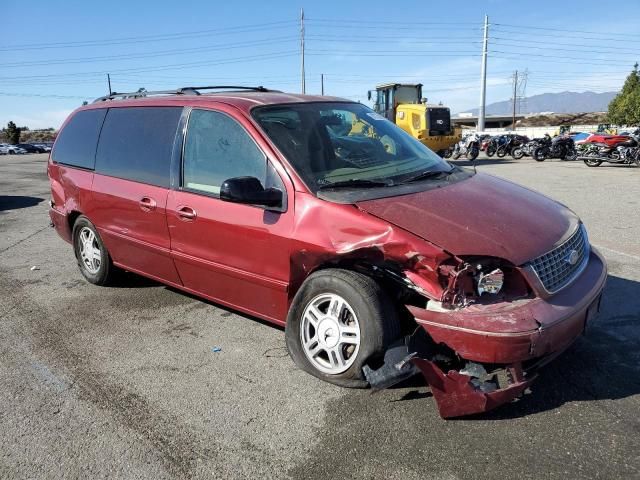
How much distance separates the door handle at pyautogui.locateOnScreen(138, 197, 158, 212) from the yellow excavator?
16955 millimetres

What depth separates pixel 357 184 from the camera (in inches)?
136

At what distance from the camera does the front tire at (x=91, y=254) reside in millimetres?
5117

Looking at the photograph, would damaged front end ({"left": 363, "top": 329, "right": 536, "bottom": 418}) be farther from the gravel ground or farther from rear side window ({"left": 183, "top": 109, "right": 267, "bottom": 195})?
rear side window ({"left": 183, "top": 109, "right": 267, "bottom": 195})

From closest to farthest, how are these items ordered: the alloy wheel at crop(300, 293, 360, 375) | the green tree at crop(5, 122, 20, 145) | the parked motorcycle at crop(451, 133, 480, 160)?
the alloy wheel at crop(300, 293, 360, 375), the parked motorcycle at crop(451, 133, 480, 160), the green tree at crop(5, 122, 20, 145)

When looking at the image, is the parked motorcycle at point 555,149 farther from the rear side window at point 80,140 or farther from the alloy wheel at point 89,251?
the alloy wheel at point 89,251

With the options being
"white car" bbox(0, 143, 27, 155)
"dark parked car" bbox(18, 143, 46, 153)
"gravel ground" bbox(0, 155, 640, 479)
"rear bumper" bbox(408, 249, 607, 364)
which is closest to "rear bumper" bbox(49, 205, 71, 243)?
"gravel ground" bbox(0, 155, 640, 479)

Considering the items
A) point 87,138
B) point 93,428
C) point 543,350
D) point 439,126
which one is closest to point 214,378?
point 93,428

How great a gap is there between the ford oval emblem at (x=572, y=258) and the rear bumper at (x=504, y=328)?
39 centimetres

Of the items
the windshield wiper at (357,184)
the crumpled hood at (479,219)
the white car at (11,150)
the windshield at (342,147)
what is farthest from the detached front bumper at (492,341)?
the white car at (11,150)

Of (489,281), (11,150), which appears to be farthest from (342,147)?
(11,150)

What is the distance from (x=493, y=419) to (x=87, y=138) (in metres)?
4.49

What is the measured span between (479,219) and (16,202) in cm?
1237

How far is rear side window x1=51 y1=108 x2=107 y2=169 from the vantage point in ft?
16.9

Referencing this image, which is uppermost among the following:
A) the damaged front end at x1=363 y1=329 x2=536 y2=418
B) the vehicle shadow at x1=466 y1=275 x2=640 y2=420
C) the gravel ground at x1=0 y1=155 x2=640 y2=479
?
the damaged front end at x1=363 y1=329 x2=536 y2=418
